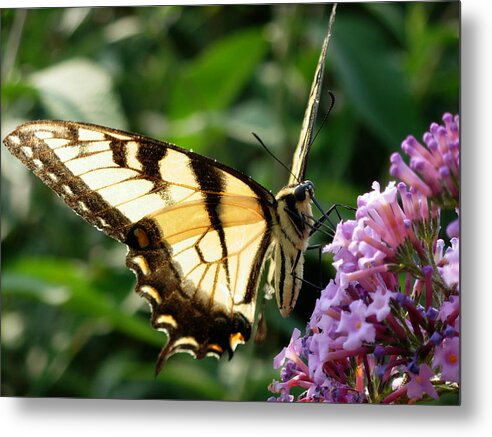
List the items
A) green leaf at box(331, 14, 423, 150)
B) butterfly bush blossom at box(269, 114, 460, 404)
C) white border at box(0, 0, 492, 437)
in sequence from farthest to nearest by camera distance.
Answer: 1. green leaf at box(331, 14, 423, 150)
2. white border at box(0, 0, 492, 437)
3. butterfly bush blossom at box(269, 114, 460, 404)

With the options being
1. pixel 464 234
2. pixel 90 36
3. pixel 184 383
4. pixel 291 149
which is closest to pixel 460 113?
pixel 464 234

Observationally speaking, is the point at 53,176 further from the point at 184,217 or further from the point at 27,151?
the point at 184,217

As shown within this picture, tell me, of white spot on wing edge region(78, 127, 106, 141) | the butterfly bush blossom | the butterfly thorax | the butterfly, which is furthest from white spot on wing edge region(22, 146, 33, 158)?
the butterfly bush blossom

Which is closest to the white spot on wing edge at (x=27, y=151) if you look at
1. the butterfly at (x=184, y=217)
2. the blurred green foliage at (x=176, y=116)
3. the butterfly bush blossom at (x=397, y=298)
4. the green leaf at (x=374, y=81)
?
the butterfly at (x=184, y=217)

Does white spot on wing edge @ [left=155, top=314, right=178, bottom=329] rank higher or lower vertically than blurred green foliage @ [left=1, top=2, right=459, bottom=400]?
lower

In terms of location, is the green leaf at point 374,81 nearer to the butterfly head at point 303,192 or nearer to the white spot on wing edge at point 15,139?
the butterfly head at point 303,192

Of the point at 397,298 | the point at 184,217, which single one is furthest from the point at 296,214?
the point at 397,298

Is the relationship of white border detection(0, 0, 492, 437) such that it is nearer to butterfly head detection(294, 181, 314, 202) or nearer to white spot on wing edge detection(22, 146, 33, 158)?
butterfly head detection(294, 181, 314, 202)
